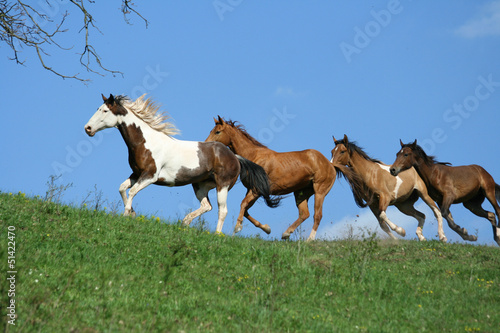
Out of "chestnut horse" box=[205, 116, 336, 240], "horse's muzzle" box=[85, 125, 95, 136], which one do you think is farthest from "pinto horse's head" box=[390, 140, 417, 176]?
"horse's muzzle" box=[85, 125, 95, 136]

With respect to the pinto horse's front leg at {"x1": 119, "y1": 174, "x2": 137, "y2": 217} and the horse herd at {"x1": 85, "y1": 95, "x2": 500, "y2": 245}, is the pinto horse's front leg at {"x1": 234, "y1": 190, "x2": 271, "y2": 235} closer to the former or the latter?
the horse herd at {"x1": 85, "y1": 95, "x2": 500, "y2": 245}

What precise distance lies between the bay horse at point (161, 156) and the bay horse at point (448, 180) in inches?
200

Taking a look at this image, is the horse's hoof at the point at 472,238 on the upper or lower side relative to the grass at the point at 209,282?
upper

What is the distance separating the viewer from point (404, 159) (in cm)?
1533

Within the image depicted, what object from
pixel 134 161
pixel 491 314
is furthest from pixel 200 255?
pixel 491 314

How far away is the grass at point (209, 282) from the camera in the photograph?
658cm

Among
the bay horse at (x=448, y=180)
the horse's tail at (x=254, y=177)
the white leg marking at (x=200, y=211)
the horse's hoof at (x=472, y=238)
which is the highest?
the bay horse at (x=448, y=180)

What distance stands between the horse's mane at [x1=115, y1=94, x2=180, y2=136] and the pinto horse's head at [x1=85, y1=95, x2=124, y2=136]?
17 cm

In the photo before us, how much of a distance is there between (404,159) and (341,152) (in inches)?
68.7

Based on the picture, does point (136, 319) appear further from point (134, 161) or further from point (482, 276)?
point (482, 276)

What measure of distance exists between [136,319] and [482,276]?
7.14m

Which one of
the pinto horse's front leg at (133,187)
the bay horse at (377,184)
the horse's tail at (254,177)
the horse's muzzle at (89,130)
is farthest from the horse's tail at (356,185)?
the horse's muzzle at (89,130)

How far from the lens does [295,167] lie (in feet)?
47.0

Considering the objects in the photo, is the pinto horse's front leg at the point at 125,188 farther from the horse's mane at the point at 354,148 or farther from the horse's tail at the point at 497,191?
the horse's tail at the point at 497,191
